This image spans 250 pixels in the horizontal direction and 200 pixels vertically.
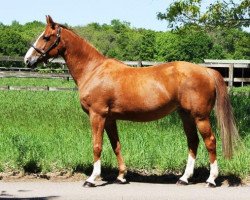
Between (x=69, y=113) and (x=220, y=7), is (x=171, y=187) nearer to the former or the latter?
(x=69, y=113)

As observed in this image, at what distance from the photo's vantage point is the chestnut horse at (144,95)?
21.1 feet

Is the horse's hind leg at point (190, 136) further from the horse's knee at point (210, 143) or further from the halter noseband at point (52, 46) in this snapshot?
the halter noseband at point (52, 46)

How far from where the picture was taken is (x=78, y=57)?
7.00 m

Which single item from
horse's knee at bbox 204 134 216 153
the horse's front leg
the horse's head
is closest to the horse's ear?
the horse's head

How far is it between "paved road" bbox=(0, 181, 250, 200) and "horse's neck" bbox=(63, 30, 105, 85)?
1.54 meters

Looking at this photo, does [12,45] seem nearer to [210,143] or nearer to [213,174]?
[210,143]

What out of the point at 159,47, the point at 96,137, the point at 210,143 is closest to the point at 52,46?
the point at 96,137

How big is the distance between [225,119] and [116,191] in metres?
1.76

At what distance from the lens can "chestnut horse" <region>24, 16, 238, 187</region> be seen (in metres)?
6.45

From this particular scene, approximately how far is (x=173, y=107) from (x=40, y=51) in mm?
2015

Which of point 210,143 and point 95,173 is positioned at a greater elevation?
point 210,143

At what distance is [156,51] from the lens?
10069 centimetres

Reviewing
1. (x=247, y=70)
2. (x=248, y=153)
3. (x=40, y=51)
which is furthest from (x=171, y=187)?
(x=247, y=70)

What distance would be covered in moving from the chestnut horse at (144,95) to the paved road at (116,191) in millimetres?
197
